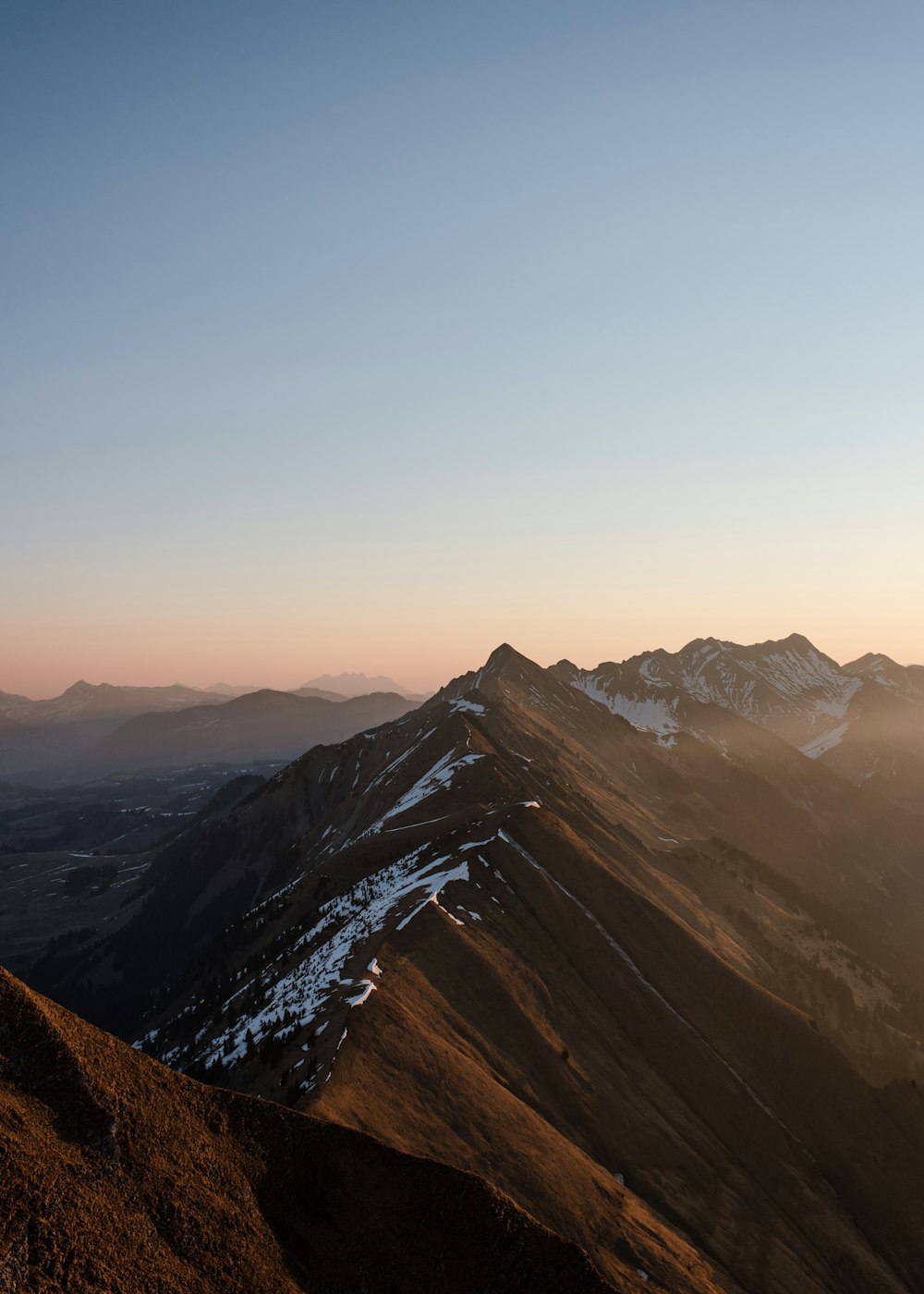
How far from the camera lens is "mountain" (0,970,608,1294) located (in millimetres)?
29891

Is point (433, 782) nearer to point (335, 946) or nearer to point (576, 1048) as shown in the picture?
point (335, 946)

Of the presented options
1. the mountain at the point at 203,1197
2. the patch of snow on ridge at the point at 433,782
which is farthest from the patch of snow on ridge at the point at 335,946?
the mountain at the point at 203,1197

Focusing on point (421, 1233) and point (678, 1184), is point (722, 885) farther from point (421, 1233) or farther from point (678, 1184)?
point (421, 1233)

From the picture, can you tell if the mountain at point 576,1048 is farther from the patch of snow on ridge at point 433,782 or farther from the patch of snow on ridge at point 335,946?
the patch of snow on ridge at point 433,782

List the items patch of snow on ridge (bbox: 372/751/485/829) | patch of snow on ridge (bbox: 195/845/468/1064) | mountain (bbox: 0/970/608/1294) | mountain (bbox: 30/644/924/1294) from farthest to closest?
patch of snow on ridge (bbox: 372/751/485/829), patch of snow on ridge (bbox: 195/845/468/1064), mountain (bbox: 30/644/924/1294), mountain (bbox: 0/970/608/1294)

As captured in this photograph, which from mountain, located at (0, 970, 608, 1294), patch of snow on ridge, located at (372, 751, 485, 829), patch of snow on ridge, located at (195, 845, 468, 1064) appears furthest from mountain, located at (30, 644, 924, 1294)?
mountain, located at (0, 970, 608, 1294)

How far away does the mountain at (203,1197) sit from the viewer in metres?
29.9

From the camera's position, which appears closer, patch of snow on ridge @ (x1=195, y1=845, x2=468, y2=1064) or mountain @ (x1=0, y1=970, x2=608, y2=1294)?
mountain @ (x1=0, y1=970, x2=608, y2=1294)

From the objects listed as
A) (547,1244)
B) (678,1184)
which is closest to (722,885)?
(678,1184)

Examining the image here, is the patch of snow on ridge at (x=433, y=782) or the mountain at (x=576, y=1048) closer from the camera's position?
the mountain at (x=576, y=1048)

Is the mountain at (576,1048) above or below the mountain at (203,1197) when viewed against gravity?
below

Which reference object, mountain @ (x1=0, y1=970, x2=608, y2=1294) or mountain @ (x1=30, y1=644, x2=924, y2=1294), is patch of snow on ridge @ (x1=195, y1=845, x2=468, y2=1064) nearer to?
mountain @ (x1=30, y1=644, x2=924, y2=1294)

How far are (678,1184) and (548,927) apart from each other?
33891 mm

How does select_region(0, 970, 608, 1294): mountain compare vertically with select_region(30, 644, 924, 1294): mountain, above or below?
above
